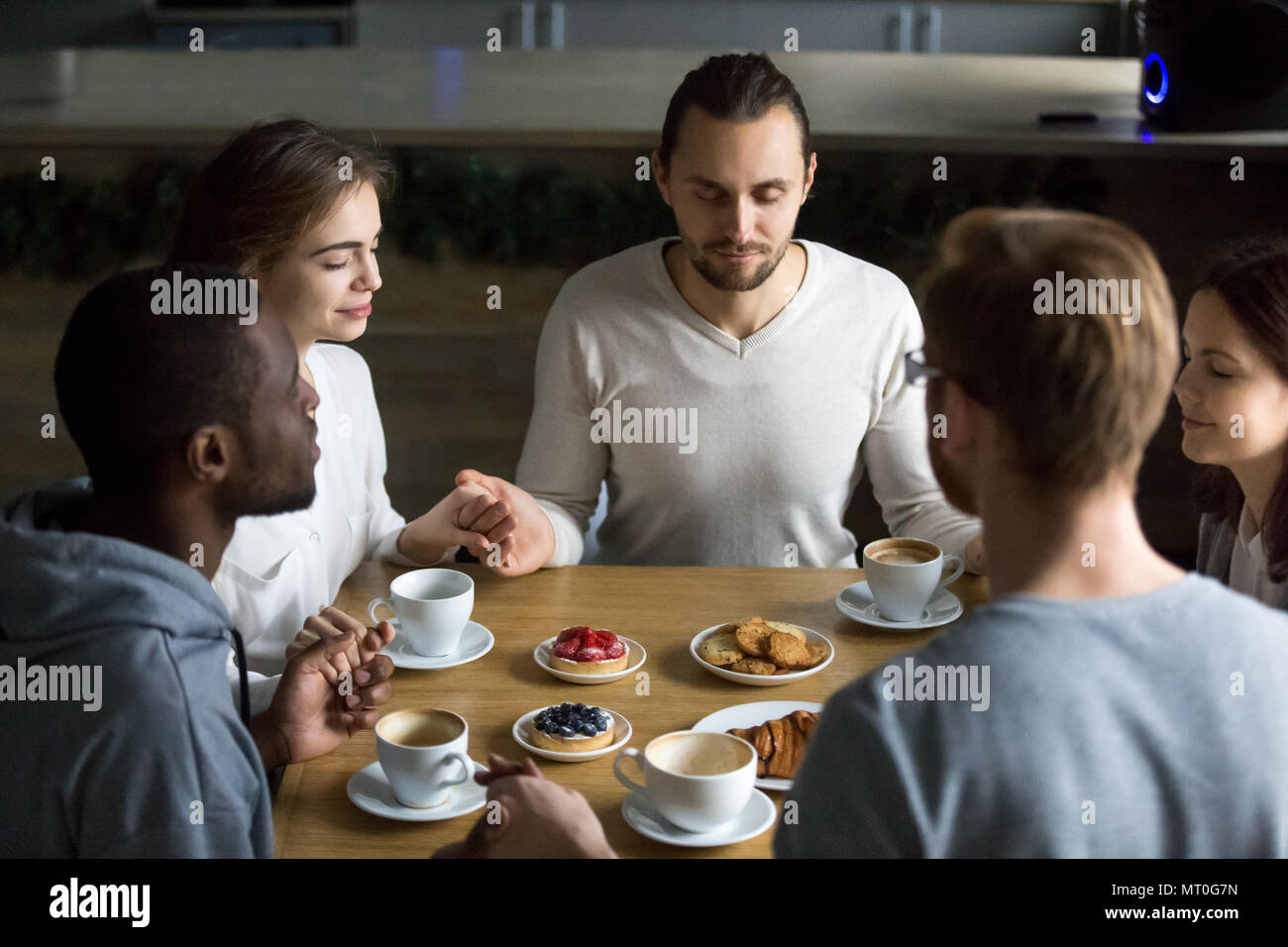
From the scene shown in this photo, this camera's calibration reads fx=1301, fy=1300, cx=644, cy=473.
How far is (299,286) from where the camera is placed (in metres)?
1.71

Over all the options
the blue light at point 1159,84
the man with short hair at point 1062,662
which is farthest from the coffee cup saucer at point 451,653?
the blue light at point 1159,84

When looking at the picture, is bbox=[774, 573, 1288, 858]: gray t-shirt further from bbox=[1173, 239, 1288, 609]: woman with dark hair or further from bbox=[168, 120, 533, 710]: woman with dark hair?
bbox=[168, 120, 533, 710]: woman with dark hair

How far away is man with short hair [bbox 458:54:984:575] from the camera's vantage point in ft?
6.80

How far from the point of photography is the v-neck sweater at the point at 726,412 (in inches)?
81.7

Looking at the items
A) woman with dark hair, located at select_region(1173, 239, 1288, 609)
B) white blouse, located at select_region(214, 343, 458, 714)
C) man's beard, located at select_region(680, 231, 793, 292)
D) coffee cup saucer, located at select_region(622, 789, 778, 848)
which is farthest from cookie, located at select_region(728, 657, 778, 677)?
man's beard, located at select_region(680, 231, 793, 292)

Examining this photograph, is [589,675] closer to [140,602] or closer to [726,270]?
[140,602]

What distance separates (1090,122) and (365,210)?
218 centimetres

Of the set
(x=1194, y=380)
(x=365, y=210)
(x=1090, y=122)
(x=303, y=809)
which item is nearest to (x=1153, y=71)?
(x=1090, y=122)

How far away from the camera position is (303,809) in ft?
3.96

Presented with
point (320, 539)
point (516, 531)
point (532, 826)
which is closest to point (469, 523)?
point (516, 531)

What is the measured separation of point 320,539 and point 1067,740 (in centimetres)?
A: 117

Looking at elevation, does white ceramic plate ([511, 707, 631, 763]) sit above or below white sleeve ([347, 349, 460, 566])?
Result: below

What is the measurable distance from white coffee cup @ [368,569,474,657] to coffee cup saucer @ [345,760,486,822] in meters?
0.22
